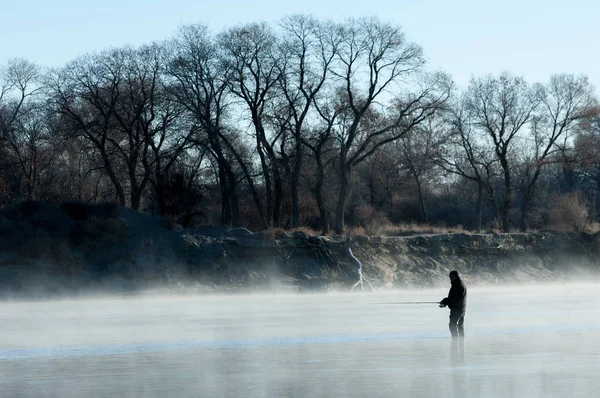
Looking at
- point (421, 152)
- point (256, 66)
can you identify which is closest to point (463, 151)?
point (421, 152)

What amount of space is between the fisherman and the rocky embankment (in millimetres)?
24738

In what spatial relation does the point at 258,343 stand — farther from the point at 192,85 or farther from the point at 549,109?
the point at 549,109

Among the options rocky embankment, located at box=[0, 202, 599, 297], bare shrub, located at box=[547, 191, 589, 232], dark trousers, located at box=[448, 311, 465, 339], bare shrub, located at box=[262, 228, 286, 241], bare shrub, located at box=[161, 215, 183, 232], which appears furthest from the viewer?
bare shrub, located at box=[547, 191, 589, 232]

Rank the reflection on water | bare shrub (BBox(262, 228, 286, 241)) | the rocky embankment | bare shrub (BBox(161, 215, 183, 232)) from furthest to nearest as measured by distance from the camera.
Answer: bare shrub (BBox(262, 228, 286, 241)), bare shrub (BBox(161, 215, 183, 232)), the rocky embankment, the reflection on water

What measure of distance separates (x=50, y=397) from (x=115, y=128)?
4676 centimetres

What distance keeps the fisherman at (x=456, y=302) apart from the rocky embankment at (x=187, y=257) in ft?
81.2

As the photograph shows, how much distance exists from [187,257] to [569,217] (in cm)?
3043

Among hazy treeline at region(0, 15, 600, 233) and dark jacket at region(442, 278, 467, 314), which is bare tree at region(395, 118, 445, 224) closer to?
hazy treeline at region(0, 15, 600, 233)

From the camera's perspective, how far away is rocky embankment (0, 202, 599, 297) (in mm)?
43844

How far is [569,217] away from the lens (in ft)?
212

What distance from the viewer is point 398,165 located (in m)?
79.6

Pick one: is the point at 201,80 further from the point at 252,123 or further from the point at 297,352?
the point at 297,352

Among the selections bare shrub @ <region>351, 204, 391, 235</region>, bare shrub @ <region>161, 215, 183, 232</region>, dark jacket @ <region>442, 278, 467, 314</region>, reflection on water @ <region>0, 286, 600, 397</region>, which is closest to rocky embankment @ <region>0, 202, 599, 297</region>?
bare shrub @ <region>161, 215, 183, 232</region>

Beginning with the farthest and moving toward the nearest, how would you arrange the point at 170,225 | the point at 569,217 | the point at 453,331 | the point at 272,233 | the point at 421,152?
the point at 421,152, the point at 569,217, the point at 272,233, the point at 170,225, the point at 453,331
